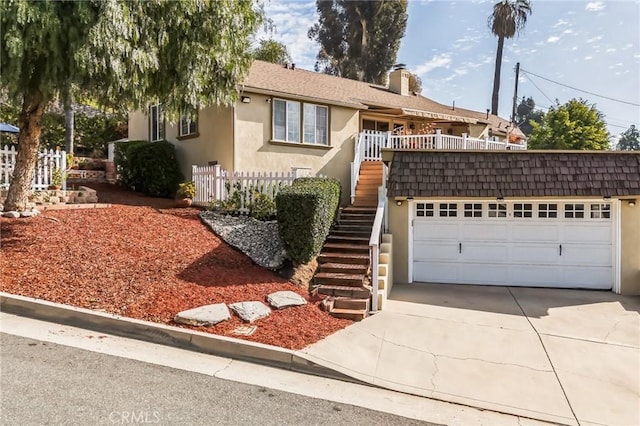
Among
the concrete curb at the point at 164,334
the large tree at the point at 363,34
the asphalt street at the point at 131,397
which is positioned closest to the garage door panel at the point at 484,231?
the concrete curb at the point at 164,334

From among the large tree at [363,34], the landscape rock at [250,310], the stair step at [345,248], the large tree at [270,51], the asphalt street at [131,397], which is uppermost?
the large tree at [363,34]

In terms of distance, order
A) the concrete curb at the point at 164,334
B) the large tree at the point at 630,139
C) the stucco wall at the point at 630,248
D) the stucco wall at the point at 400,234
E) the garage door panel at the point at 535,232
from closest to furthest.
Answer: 1. the concrete curb at the point at 164,334
2. the stucco wall at the point at 630,248
3. the garage door panel at the point at 535,232
4. the stucco wall at the point at 400,234
5. the large tree at the point at 630,139

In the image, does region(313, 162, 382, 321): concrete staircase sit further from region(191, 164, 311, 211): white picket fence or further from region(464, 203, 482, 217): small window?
region(464, 203, 482, 217): small window

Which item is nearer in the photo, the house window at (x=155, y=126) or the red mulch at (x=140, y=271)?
the red mulch at (x=140, y=271)

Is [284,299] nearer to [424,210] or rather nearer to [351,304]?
[351,304]

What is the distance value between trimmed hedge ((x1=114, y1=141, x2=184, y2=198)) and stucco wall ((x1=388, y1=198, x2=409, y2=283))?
789 cm

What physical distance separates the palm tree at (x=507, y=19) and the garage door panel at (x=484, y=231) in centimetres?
3038

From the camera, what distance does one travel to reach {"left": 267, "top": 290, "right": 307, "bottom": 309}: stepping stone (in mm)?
6642

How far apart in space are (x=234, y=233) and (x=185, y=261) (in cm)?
188

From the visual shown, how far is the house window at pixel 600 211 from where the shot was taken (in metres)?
9.97

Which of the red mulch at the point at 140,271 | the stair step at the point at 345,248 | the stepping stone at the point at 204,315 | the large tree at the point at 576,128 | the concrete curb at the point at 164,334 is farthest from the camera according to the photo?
the large tree at the point at 576,128

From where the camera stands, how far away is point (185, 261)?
7.54 m

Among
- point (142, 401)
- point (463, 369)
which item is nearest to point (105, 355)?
point (142, 401)

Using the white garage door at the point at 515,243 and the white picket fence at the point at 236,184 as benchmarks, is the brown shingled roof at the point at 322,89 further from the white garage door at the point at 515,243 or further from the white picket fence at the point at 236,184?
the white garage door at the point at 515,243
